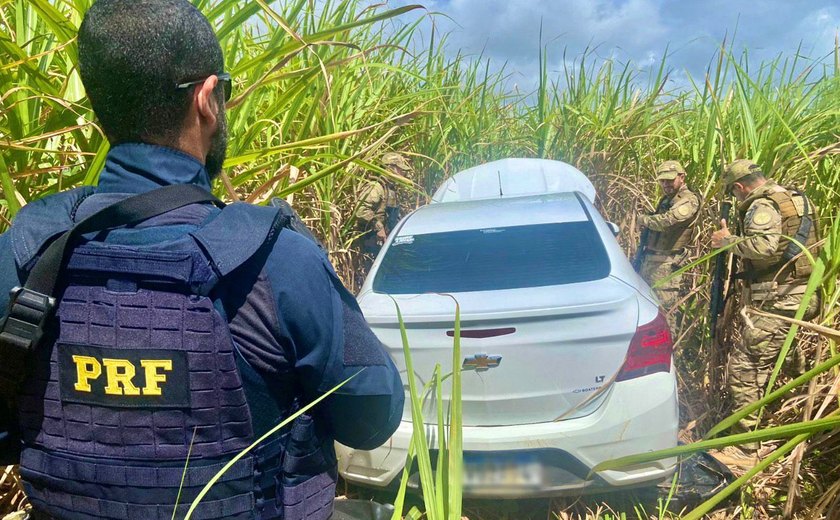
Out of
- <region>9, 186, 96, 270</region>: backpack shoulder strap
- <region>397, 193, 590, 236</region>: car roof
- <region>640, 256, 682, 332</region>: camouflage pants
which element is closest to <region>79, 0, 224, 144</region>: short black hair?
<region>9, 186, 96, 270</region>: backpack shoulder strap

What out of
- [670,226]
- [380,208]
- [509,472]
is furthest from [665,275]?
[509,472]

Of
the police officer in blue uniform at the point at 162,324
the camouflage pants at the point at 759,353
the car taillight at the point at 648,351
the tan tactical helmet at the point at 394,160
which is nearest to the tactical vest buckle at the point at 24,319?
the police officer in blue uniform at the point at 162,324

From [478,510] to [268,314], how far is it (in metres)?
1.86

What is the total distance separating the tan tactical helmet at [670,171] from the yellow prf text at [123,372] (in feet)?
16.2

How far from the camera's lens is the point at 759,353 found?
12.5ft

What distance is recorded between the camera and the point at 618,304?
217 cm

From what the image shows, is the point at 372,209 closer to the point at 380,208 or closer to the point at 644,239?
the point at 380,208

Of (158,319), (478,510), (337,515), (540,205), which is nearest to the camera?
(158,319)

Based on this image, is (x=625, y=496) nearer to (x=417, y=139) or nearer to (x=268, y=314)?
(x=268, y=314)

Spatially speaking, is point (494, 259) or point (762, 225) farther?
point (762, 225)

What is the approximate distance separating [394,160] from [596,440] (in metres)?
3.34

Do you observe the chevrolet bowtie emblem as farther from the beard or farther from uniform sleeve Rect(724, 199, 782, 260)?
uniform sleeve Rect(724, 199, 782, 260)

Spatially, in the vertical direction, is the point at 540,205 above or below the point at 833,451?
above

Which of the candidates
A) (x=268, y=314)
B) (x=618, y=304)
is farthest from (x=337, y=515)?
(x=618, y=304)
